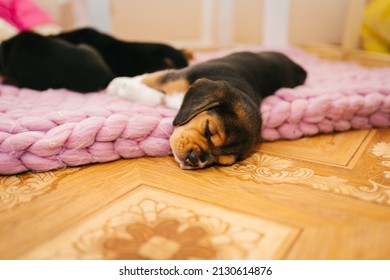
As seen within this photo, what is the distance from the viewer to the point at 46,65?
233 cm

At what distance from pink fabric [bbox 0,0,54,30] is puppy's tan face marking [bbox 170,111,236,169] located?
200 cm

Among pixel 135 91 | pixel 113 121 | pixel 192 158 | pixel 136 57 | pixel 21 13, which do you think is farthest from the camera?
pixel 21 13

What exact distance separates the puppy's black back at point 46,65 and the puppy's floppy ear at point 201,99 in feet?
3.17

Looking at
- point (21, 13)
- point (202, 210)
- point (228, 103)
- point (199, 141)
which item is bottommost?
point (202, 210)

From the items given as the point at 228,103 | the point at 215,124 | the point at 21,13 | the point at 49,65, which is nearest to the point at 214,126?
the point at 215,124

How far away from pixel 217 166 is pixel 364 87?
1.21 meters

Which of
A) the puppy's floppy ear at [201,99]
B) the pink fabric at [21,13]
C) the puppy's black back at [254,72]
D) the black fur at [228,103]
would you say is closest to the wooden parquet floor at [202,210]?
the black fur at [228,103]

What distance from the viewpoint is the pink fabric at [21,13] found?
2.87 metres

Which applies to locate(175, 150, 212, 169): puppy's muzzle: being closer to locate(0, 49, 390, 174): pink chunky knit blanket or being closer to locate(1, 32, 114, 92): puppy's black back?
locate(0, 49, 390, 174): pink chunky knit blanket

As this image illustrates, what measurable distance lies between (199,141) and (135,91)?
791mm

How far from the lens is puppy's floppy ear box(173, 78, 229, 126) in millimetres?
1638

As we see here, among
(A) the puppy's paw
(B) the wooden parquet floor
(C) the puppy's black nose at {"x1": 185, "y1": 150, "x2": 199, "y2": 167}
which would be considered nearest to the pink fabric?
(A) the puppy's paw

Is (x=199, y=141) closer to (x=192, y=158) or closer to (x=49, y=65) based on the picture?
(x=192, y=158)

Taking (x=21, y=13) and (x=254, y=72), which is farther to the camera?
(x=21, y=13)
